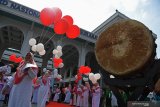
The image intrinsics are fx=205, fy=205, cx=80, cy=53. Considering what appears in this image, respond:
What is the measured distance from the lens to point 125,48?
448 cm

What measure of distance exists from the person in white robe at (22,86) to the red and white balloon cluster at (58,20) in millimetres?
2731

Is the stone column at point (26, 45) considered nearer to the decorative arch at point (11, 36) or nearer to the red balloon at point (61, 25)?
the decorative arch at point (11, 36)

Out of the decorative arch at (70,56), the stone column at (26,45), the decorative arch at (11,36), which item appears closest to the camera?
the stone column at (26,45)

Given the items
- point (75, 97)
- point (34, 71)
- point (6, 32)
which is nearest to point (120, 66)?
point (34, 71)

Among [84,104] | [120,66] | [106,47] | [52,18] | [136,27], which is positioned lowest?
[84,104]

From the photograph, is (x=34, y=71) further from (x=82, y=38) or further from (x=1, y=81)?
(x=82, y=38)

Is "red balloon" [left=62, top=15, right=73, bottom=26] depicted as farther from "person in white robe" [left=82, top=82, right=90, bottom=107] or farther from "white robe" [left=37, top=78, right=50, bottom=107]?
"person in white robe" [left=82, top=82, right=90, bottom=107]

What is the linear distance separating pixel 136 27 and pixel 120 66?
0.91 m

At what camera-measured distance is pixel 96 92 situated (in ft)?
37.4

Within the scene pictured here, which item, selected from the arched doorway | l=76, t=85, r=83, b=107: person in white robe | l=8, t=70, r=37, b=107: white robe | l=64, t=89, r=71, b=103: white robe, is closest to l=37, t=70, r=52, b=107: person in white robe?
l=8, t=70, r=37, b=107: white robe

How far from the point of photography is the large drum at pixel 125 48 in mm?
4168

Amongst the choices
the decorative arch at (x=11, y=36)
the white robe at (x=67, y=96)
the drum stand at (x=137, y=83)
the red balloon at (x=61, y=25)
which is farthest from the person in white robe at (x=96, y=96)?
the decorative arch at (x=11, y=36)

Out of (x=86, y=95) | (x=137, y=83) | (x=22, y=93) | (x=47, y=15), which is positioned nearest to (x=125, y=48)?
(x=137, y=83)

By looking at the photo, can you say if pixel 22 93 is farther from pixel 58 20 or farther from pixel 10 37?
pixel 10 37
